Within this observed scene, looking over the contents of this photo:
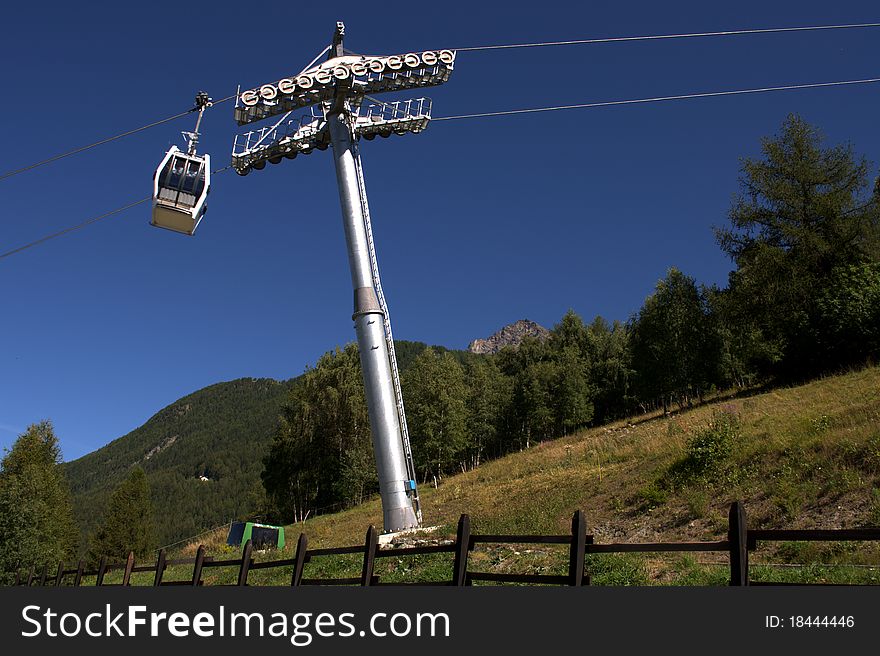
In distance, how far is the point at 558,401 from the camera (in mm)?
68875

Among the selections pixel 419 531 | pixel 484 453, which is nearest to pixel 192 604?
pixel 419 531

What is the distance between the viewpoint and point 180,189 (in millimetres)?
17844

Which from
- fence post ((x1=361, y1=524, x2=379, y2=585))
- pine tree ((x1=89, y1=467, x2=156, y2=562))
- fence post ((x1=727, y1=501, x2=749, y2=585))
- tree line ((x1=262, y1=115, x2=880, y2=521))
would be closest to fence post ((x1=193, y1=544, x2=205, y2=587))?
fence post ((x1=361, y1=524, x2=379, y2=585))

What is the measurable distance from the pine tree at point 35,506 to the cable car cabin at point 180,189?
125ft

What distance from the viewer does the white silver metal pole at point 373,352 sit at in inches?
855

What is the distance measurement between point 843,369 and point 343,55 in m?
29.5

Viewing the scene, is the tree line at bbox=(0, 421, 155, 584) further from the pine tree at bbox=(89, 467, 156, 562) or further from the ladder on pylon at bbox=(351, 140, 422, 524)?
the ladder on pylon at bbox=(351, 140, 422, 524)

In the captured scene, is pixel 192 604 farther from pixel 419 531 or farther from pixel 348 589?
pixel 419 531

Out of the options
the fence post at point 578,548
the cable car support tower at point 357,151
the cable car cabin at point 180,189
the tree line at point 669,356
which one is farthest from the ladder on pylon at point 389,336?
the tree line at point 669,356

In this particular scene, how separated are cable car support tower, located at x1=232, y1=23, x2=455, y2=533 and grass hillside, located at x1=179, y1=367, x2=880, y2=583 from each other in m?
3.23

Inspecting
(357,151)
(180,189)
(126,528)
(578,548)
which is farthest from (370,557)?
(126,528)

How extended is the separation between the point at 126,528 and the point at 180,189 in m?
59.2

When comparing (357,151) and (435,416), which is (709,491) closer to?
(357,151)

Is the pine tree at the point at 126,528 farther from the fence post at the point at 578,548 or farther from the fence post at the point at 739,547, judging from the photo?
the fence post at the point at 739,547
